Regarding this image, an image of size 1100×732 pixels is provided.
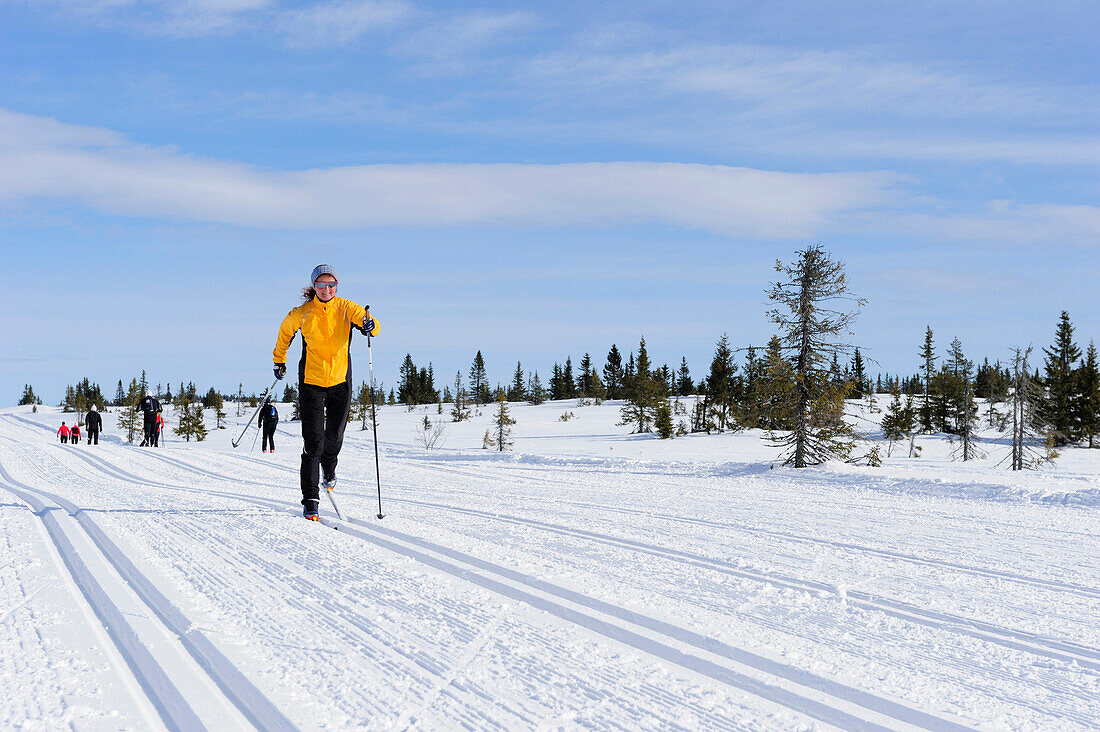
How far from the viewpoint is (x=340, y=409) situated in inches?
257

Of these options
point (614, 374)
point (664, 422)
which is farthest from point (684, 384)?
point (664, 422)

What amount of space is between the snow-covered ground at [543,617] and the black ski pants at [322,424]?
1.71ft

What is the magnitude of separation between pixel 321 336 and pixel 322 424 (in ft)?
2.55

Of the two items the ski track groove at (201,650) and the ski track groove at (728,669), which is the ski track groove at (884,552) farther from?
the ski track groove at (201,650)

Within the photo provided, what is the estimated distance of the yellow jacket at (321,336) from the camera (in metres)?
6.40

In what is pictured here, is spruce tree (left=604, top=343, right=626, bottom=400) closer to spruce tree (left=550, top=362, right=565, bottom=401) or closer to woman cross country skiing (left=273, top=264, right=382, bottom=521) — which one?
spruce tree (left=550, top=362, right=565, bottom=401)

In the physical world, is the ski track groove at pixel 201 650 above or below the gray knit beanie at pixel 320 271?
below

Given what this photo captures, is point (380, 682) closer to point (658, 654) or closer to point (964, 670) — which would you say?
point (658, 654)

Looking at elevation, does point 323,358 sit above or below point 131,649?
above

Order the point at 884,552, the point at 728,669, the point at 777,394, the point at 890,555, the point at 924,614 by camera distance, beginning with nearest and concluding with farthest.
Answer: the point at 728,669 → the point at 924,614 → the point at 890,555 → the point at 884,552 → the point at 777,394

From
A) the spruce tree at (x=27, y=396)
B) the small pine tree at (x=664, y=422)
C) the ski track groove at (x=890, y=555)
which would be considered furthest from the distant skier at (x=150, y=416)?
the spruce tree at (x=27, y=396)

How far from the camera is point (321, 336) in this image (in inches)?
253

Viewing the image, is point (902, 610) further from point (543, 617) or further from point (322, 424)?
point (322, 424)

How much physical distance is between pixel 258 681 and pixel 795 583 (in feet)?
9.43
